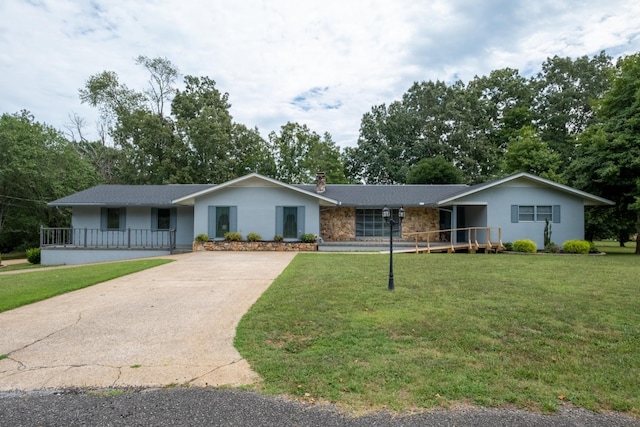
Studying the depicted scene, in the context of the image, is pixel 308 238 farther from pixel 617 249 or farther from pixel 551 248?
pixel 617 249

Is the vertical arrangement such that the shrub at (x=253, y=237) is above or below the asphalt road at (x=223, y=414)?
above

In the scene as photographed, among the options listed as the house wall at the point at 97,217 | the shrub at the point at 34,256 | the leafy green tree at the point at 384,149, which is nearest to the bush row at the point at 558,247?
the house wall at the point at 97,217

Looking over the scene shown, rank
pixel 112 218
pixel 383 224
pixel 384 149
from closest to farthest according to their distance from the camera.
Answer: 1. pixel 112 218
2. pixel 383 224
3. pixel 384 149

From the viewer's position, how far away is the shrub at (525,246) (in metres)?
16.0

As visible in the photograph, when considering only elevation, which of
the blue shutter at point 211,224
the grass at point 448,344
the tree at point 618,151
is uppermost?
the tree at point 618,151

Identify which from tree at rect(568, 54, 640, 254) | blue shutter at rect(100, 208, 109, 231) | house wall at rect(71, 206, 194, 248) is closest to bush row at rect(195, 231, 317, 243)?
house wall at rect(71, 206, 194, 248)

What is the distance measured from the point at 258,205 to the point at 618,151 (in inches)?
645

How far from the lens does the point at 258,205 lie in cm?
1784

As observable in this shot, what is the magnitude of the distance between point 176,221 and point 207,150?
14006 millimetres

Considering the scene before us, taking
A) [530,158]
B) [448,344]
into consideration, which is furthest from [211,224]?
[530,158]

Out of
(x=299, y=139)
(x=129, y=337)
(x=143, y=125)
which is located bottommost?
(x=129, y=337)

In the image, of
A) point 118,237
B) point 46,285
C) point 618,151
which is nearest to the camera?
point 46,285

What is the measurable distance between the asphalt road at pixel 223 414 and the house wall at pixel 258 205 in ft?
48.5

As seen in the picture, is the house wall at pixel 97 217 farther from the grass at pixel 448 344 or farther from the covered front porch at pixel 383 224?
the grass at pixel 448 344
